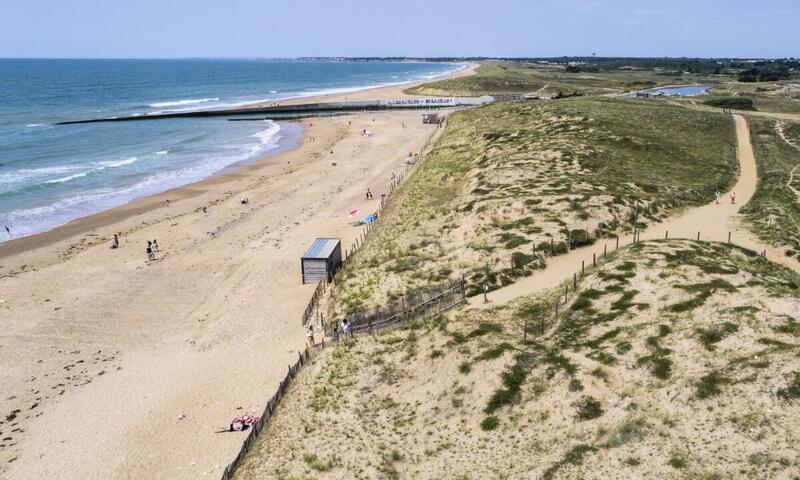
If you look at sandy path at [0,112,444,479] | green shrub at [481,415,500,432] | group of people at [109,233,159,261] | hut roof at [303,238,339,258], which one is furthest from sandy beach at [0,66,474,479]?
green shrub at [481,415,500,432]

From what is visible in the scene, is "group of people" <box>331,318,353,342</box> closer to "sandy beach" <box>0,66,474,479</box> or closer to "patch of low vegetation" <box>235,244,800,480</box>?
"patch of low vegetation" <box>235,244,800,480</box>

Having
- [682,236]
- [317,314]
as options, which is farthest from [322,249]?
[682,236]

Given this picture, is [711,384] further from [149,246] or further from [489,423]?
[149,246]

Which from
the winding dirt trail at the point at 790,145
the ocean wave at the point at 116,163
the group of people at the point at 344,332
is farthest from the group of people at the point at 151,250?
the winding dirt trail at the point at 790,145

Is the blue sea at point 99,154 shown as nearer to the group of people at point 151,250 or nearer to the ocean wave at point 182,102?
the ocean wave at point 182,102

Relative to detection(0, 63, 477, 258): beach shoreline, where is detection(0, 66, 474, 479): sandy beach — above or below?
below
